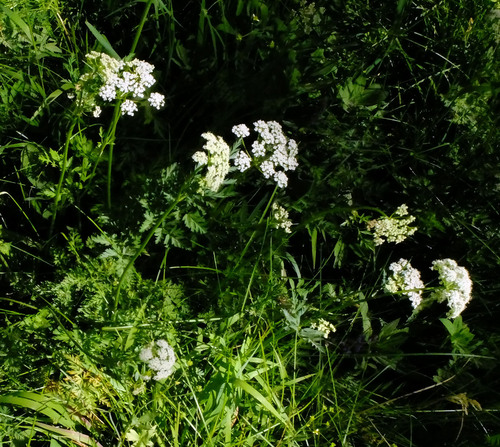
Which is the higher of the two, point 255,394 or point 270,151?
point 270,151

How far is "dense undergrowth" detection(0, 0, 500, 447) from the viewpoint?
216 centimetres

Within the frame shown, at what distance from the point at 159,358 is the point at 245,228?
26.6 inches

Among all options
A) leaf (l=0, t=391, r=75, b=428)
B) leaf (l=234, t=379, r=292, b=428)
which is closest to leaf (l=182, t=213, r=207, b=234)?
leaf (l=234, t=379, r=292, b=428)

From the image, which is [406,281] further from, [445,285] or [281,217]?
[281,217]

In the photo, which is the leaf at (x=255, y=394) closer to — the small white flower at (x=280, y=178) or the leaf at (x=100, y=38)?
the small white flower at (x=280, y=178)

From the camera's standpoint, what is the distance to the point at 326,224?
241 cm

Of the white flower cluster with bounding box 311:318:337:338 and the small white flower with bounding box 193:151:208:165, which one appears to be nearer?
the small white flower with bounding box 193:151:208:165

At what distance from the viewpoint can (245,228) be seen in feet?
7.35

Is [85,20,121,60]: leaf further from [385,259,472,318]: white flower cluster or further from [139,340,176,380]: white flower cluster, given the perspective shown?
[385,259,472,318]: white flower cluster

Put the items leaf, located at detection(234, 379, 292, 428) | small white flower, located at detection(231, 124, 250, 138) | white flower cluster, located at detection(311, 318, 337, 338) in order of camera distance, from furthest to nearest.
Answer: white flower cluster, located at detection(311, 318, 337, 338)
small white flower, located at detection(231, 124, 250, 138)
leaf, located at detection(234, 379, 292, 428)

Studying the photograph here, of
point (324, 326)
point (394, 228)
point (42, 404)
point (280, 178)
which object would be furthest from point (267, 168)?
point (42, 404)

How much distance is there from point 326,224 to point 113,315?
106 centimetres

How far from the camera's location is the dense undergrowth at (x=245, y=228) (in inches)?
85.1

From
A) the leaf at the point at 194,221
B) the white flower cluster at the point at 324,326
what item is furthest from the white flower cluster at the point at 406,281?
the leaf at the point at 194,221
